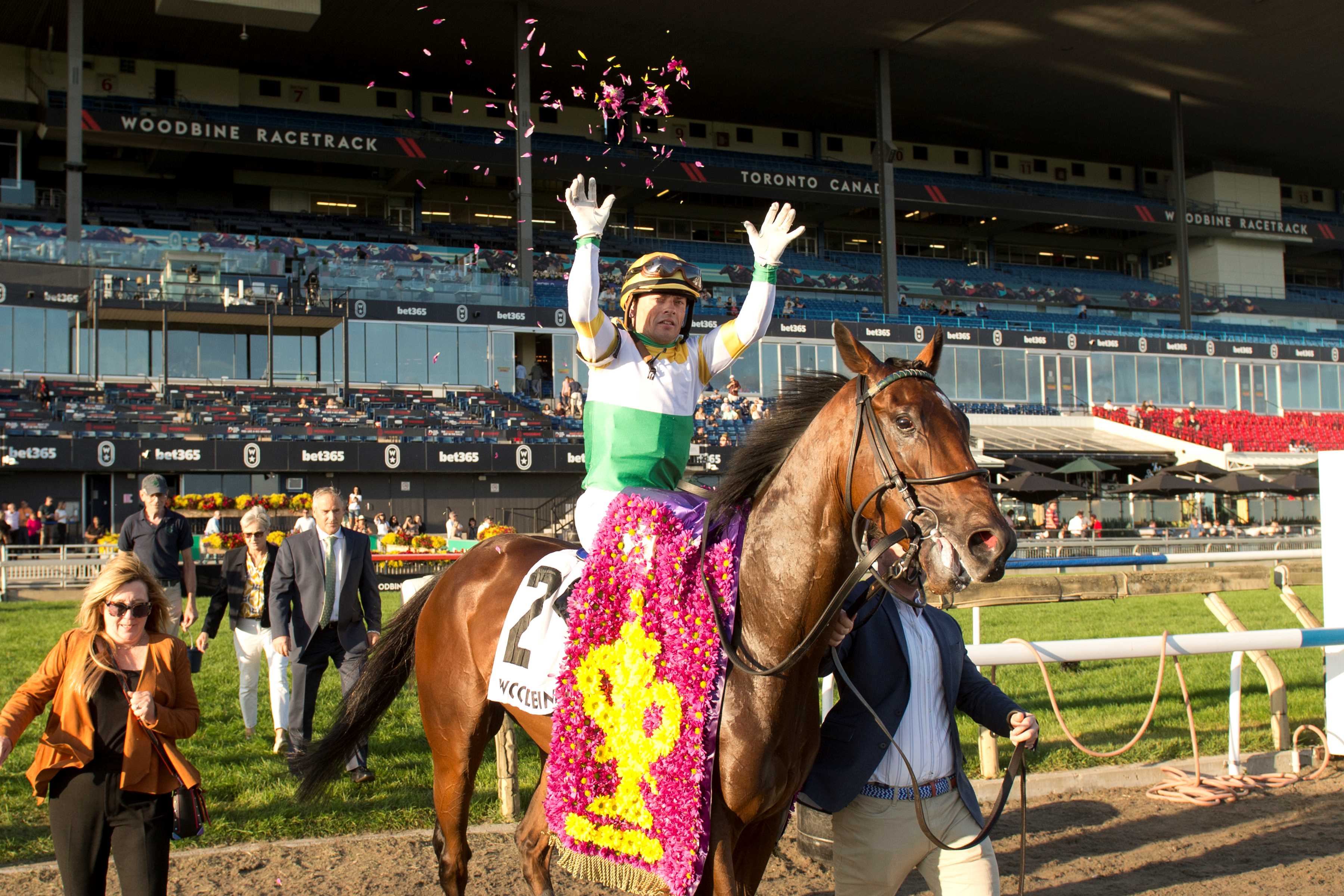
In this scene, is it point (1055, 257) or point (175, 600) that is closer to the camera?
point (175, 600)

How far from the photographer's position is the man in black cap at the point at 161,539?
322 inches

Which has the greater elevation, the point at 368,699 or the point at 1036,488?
the point at 1036,488

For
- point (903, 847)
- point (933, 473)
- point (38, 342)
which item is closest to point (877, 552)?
point (933, 473)

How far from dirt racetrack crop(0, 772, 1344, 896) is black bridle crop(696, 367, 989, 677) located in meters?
2.13

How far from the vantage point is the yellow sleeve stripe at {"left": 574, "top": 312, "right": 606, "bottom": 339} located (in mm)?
3381

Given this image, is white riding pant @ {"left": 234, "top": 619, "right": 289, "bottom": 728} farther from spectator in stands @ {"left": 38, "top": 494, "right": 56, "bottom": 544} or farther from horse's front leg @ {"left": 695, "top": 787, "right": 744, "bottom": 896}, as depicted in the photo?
spectator in stands @ {"left": 38, "top": 494, "right": 56, "bottom": 544}

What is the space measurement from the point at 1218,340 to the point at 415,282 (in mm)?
29274

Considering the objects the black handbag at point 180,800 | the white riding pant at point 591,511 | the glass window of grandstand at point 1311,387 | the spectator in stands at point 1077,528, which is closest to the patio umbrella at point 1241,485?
the spectator in stands at point 1077,528

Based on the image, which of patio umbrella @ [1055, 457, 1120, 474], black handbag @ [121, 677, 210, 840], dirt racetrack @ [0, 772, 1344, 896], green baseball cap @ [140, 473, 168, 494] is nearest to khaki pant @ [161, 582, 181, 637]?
green baseball cap @ [140, 473, 168, 494]

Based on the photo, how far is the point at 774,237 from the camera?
3.67 metres

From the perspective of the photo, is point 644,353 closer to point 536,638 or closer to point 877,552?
point 536,638

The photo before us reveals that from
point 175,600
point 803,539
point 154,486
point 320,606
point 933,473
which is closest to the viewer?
point 933,473

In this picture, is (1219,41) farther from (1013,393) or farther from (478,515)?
(478,515)

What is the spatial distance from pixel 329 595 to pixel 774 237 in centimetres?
432
